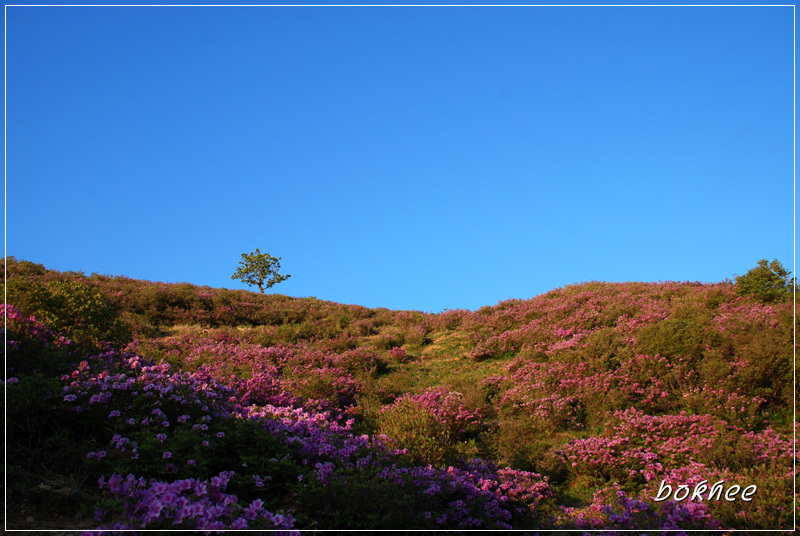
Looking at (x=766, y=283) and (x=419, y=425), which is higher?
(x=766, y=283)

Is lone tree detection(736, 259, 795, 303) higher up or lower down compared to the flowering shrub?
higher up

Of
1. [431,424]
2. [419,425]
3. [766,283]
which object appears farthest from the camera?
[766,283]

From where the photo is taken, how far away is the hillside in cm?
536

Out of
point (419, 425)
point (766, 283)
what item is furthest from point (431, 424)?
point (766, 283)

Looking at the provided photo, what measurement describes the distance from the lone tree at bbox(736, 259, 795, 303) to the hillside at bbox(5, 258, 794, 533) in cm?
10

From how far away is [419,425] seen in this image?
827 cm

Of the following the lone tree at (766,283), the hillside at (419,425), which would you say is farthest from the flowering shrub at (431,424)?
the lone tree at (766,283)

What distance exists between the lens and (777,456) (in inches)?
276

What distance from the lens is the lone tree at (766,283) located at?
11.6 meters

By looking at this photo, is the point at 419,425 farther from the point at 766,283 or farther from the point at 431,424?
the point at 766,283

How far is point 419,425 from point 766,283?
9669 millimetres

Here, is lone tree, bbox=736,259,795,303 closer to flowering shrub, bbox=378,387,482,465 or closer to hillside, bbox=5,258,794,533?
hillside, bbox=5,258,794,533

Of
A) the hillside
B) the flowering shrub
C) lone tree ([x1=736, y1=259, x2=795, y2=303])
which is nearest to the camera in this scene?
the hillside

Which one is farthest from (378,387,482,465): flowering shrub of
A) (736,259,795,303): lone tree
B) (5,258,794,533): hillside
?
(736,259,795,303): lone tree
